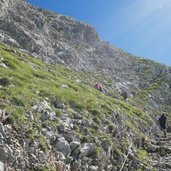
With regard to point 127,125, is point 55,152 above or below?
below

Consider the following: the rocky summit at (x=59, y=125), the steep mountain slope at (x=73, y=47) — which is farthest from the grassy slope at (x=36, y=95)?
the steep mountain slope at (x=73, y=47)

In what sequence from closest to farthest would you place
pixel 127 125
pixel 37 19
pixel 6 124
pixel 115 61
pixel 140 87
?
1. pixel 6 124
2. pixel 127 125
3. pixel 37 19
4. pixel 140 87
5. pixel 115 61

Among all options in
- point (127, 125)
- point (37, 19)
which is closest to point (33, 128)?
point (127, 125)

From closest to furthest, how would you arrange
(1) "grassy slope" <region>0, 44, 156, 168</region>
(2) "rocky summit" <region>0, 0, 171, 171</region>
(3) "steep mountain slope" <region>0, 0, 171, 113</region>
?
(2) "rocky summit" <region>0, 0, 171, 171</region>, (1) "grassy slope" <region>0, 44, 156, 168</region>, (3) "steep mountain slope" <region>0, 0, 171, 113</region>

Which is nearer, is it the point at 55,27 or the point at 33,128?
the point at 33,128

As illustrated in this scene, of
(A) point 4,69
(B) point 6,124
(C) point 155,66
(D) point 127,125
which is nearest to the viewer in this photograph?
(B) point 6,124

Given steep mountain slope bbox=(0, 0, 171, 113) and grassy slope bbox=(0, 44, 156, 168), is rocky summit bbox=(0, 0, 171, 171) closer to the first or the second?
grassy slope bbox=(0, 44, 156, 168)

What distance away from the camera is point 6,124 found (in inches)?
728

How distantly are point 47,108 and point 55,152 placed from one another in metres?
4.71

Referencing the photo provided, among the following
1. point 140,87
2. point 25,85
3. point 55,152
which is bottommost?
point 55,152

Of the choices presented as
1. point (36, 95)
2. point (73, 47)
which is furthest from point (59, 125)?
point (73, 47)

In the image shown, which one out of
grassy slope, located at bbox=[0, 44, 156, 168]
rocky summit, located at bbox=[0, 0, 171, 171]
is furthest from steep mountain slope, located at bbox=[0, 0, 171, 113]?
grassy slope, located at bbox=[0, 44, 156, 168]

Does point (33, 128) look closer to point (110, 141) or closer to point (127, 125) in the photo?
point (110, 141)

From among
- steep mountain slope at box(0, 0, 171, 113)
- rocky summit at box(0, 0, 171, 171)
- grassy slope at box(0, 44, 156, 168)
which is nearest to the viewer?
rocky summit at box(0, 0, 171, 171)
